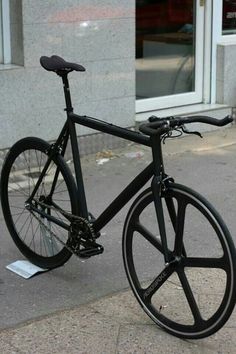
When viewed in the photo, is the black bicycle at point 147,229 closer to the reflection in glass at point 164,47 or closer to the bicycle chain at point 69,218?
the bicycle chain at point 69,218

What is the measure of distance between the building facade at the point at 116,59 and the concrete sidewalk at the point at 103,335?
291 centimetres

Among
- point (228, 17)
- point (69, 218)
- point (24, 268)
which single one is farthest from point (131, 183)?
point (228, 17)

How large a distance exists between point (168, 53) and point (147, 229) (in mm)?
4631

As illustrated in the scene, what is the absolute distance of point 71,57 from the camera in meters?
6.62

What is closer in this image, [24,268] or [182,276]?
[182,276]

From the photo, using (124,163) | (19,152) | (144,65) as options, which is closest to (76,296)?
(19,152)

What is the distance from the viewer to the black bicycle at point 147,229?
3.35 metres

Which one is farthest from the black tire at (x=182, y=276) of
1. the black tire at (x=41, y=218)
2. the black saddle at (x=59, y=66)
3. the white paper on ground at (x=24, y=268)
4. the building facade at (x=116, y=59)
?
the building facade at (x=116, y=59)

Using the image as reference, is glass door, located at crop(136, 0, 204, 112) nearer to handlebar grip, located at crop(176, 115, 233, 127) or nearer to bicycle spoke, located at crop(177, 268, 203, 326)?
handlebar grip, located at crop(176, 115, 233, 127)

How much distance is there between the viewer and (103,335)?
352cm

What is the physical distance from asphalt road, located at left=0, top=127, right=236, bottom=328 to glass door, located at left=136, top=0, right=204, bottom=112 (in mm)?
648

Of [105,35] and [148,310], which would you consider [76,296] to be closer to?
[148,310]

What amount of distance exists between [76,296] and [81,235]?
366mm

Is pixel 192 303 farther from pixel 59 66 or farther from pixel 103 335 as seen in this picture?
pixel 59 66
